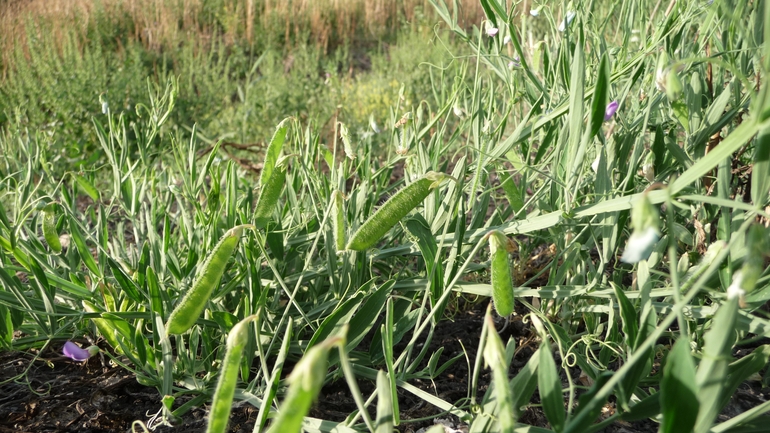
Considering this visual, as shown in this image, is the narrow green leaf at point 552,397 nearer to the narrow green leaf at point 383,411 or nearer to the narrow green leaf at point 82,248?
the narrow green leaf at point 383,411

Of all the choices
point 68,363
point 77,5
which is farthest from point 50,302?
point 77,5

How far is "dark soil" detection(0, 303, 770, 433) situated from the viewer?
42.3 inches

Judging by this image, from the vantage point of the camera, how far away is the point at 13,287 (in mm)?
1057

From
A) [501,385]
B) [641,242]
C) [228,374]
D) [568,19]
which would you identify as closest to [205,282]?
[228,374]

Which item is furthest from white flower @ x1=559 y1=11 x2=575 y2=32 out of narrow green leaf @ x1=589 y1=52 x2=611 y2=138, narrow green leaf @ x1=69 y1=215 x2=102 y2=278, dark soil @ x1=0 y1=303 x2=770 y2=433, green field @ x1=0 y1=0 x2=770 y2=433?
narrow green leaf @ x1=69 y1=215 x2=102 y2=278

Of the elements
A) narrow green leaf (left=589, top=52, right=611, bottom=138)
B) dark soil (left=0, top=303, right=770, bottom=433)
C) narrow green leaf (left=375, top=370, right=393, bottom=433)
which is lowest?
dark soil (left=0, top=303, right=770, bottom=433)

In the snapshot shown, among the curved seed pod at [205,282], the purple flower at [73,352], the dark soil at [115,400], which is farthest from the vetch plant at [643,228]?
the purple flower at [73,352]

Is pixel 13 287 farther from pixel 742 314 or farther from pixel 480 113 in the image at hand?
pixel 742 314

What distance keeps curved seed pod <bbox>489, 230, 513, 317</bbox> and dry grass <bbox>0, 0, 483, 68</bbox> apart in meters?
5.17

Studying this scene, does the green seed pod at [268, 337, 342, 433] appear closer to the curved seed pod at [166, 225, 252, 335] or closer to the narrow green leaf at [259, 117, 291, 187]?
the curved seed pod at [166, 225, 252, 335]

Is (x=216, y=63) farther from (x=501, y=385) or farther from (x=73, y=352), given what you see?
(x=501, y=385)

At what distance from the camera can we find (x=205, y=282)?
82 cm

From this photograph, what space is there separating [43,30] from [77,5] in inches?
48.5

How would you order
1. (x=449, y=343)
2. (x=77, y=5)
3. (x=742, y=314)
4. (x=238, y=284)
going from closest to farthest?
(x=742, y=314) < (x=238, y=284) < (x=449, y=343) < (x=77, y=5)
